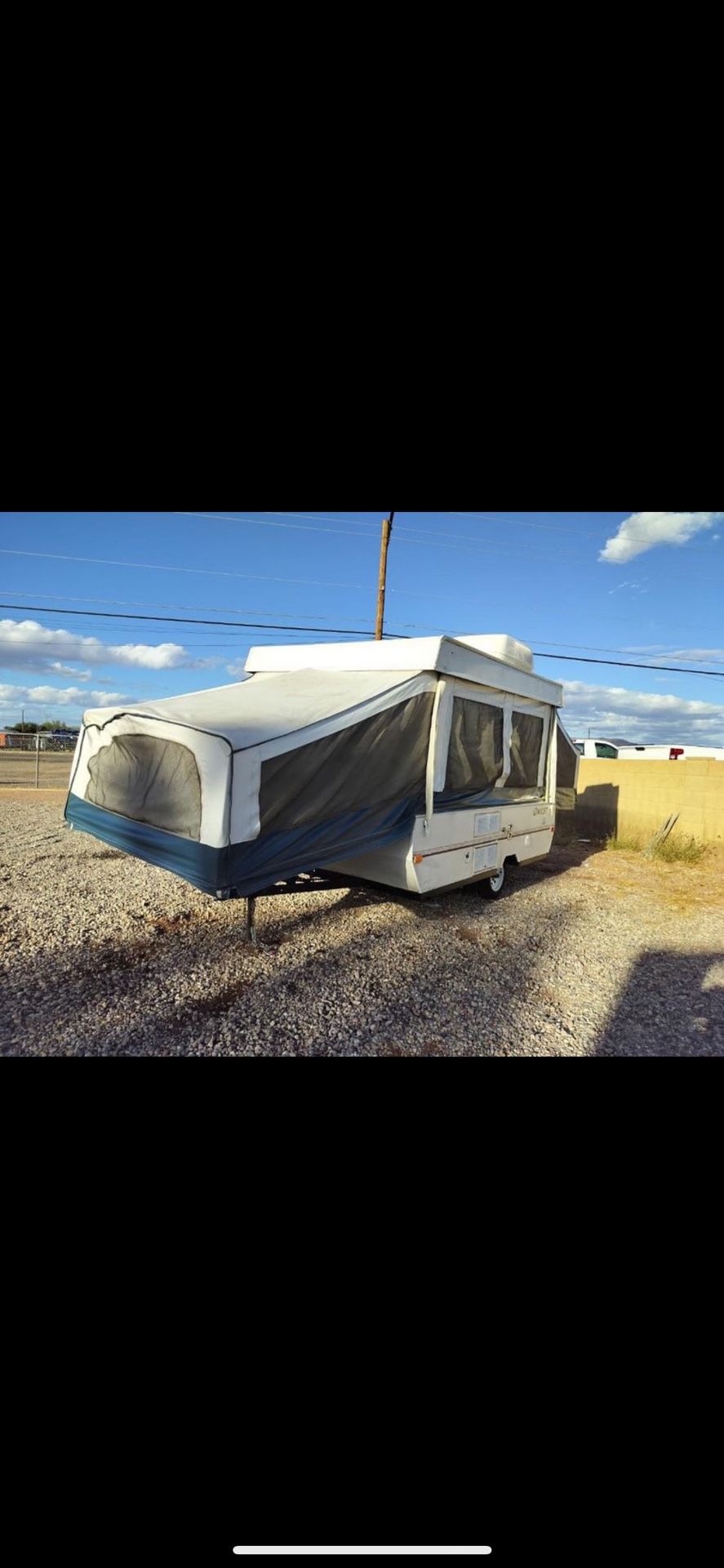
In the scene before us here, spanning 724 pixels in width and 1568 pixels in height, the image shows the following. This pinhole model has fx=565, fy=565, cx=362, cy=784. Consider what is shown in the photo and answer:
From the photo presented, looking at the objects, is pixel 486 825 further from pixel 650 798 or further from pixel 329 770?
pixel 650 798

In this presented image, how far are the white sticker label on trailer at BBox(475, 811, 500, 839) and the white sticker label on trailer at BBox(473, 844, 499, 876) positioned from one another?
10 cm

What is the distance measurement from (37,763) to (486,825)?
858 centimetres

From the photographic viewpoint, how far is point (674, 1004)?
2873 millimetres

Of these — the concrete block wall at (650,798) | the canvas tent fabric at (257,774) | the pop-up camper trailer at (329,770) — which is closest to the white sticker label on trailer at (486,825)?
the pop-up camper trailer at (329,770)

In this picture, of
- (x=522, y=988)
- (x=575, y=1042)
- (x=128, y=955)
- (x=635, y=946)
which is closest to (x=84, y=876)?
(x=128, y=955)

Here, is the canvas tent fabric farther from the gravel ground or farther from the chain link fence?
the chain link fence

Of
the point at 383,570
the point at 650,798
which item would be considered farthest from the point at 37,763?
the point at 650,798

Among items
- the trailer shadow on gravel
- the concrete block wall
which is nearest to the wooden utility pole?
the concrete block wall

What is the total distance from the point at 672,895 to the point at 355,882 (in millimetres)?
3117

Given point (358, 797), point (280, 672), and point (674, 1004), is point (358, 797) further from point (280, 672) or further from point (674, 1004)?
point (674, 1004)

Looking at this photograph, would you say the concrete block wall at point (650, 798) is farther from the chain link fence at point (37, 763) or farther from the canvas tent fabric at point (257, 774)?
the chain link fence at point (37, 763)

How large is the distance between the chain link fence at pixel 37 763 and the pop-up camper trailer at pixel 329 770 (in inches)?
254

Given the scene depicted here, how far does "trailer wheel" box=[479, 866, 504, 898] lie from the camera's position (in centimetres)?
462
